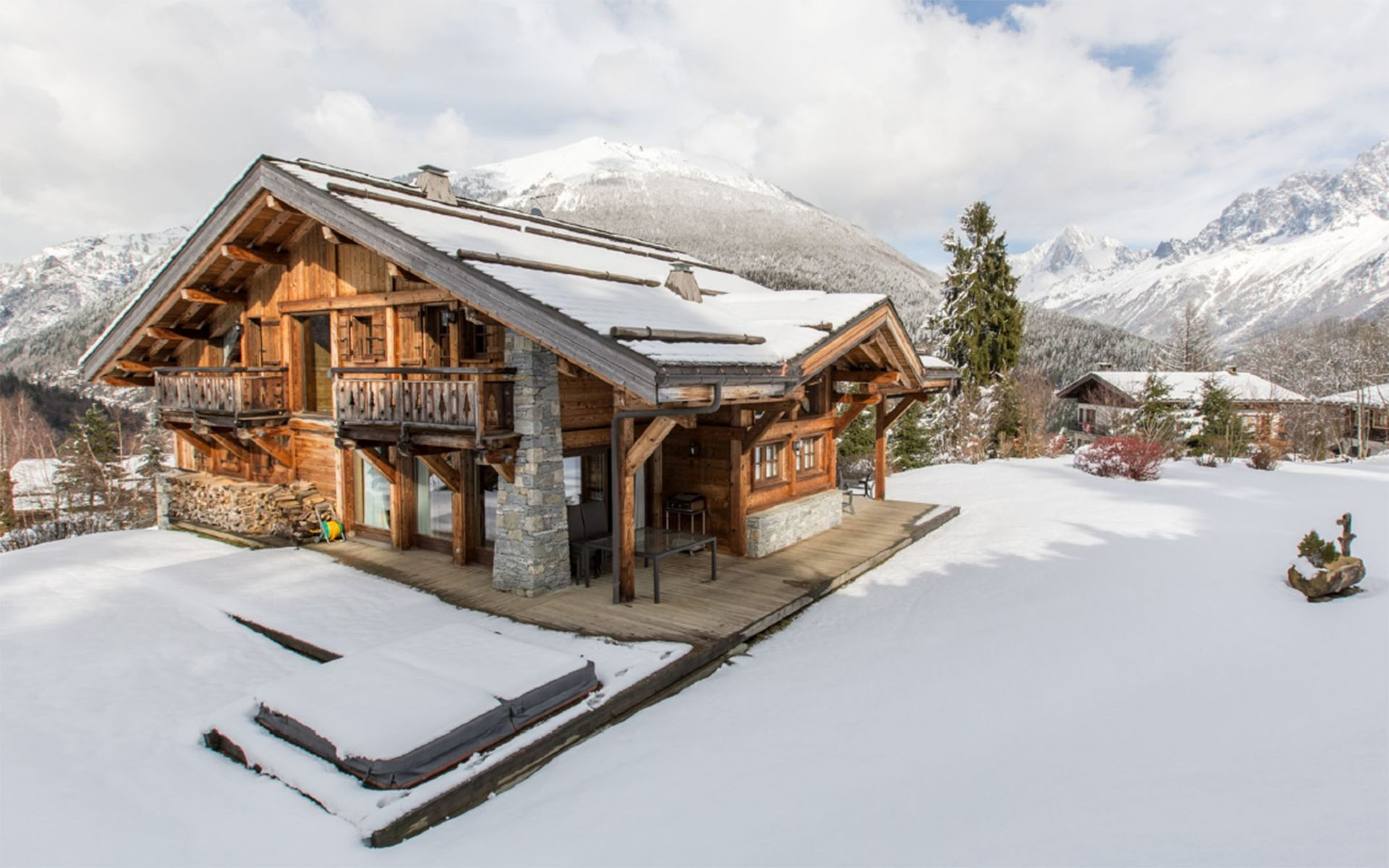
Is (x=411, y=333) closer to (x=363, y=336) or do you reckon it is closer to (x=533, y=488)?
(x=363, y=336)

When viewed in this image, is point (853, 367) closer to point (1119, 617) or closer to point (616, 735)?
point (1119, 617)

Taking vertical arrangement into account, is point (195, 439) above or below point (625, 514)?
above

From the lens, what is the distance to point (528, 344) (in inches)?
359

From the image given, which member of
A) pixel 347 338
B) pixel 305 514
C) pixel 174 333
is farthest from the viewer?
pixel 174 333

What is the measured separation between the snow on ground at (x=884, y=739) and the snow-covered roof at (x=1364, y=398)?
38762 millimetres

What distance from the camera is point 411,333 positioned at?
11.1 metres

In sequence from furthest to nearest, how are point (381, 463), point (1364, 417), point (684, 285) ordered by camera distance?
point (1364, 417)
point (381, 463)
point (684, 285)

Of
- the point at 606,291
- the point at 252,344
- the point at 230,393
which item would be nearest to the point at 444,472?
the point at 606,291

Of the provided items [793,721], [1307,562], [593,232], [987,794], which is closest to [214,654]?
[793,721]

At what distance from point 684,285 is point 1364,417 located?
50.6 metres

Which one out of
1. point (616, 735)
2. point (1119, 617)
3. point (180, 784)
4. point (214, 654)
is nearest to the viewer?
point (180, 784)

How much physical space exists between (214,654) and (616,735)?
491cm

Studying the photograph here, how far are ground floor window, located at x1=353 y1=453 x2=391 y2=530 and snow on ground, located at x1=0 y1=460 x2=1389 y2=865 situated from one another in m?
2.56

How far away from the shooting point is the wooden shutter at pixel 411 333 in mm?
10914
